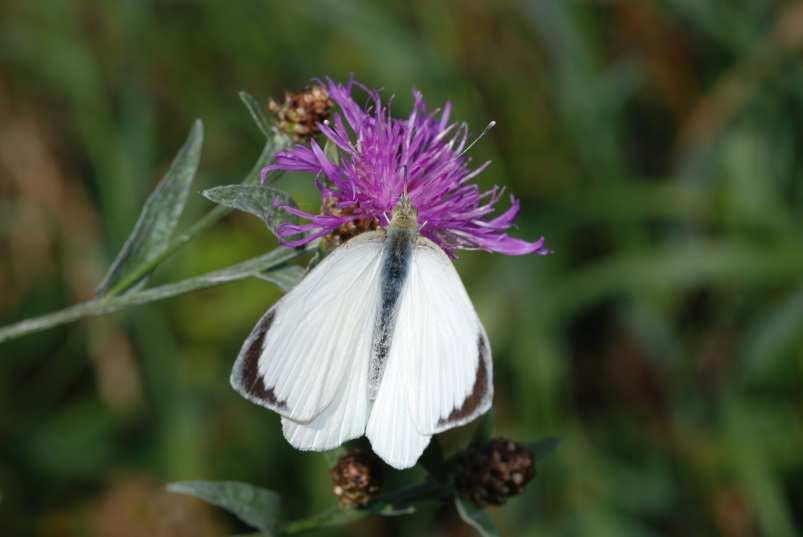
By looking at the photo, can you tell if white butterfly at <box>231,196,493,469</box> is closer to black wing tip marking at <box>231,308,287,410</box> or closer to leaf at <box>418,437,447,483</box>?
black wing tip marking at <box>231,308,287,410</box>

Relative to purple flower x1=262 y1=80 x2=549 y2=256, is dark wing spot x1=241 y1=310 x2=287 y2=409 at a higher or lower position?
lower

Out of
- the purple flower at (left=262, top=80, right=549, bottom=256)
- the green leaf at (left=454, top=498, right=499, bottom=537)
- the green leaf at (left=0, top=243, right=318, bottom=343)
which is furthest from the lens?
the purple flower at (left=262, top=80, right=549, bottom=256)

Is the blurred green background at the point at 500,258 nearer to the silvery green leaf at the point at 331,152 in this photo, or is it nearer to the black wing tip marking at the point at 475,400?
the silvery green leaf at the point at 331,152

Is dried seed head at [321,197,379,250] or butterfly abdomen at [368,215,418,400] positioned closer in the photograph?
butterfly abdomen at [368,215,418,400]

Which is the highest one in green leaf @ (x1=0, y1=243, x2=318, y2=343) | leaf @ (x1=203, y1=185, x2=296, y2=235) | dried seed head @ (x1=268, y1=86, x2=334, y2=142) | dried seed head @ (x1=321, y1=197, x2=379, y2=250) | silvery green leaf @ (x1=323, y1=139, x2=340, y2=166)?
dried seed head @ (x1=268, y1=86, x2=334, y2=142)

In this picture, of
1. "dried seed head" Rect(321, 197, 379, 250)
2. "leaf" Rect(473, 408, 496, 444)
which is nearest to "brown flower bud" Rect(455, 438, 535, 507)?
"leaf" Rect(473, 408, 496, 444)

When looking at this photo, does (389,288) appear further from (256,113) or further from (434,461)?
(256,113)

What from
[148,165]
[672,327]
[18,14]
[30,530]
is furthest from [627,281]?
[18,14]

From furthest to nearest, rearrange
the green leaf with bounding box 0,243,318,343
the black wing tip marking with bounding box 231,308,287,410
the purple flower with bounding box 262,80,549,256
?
1. the purple flower with bounding box 262,80,549,256
2. the green leaf with bounding box 0,243,318,343
3. the black wing tip marking with bounding box 231,308,287,410

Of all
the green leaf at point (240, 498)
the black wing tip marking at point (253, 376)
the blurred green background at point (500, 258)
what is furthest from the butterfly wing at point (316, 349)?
the blurred green background at point (500, 258)
